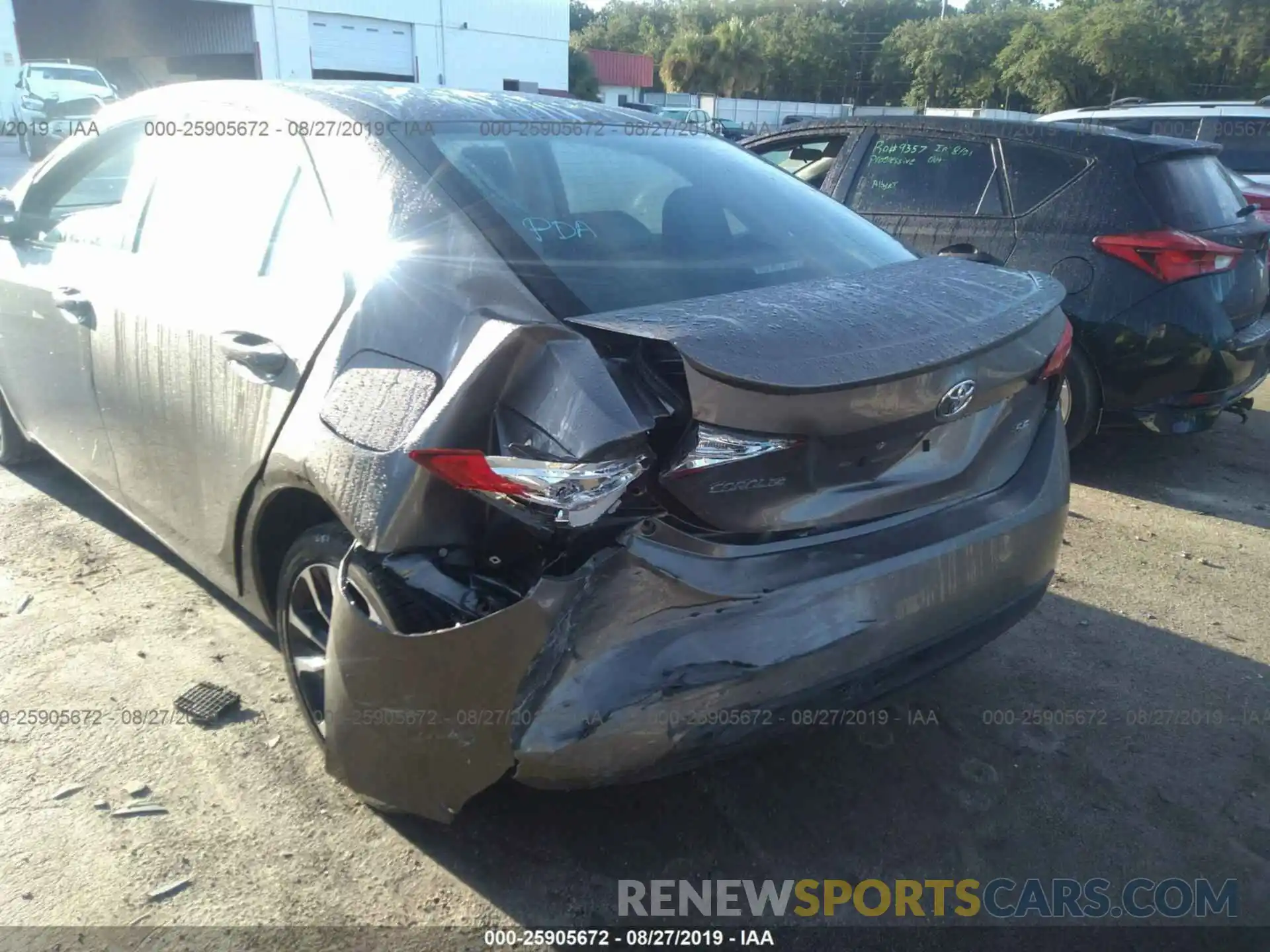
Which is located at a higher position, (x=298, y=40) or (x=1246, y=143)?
(x=298, y=40)

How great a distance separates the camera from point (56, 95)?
2109 cm

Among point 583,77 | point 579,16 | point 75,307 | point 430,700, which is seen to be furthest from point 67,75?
point 579,16

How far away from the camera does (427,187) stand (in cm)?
238

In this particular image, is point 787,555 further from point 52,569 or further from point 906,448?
point 52,569

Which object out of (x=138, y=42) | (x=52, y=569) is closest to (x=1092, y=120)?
(x=52, y=569)

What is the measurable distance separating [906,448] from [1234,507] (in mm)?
3455

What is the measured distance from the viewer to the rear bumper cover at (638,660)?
1.90 meters

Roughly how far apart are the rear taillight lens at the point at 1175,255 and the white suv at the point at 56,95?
19810mm

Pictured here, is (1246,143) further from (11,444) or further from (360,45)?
(360,45)

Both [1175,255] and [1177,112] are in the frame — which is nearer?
[1175,255]

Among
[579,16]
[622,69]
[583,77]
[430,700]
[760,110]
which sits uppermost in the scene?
[579,16]

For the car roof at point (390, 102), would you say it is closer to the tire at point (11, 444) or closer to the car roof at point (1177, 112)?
the tire at point (11, 444)

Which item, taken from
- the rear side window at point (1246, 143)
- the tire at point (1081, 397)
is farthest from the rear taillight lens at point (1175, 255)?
the rear side window at point (1246, 143)

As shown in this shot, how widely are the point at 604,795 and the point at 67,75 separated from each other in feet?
82.2
